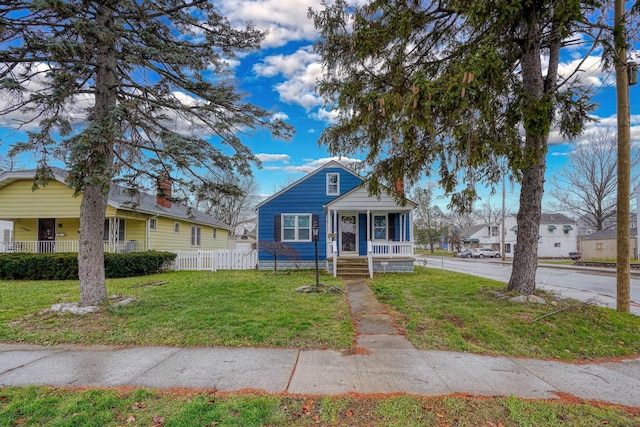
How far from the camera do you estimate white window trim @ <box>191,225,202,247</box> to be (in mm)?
21516

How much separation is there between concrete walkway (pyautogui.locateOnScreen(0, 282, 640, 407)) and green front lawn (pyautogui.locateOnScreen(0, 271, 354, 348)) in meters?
0.38

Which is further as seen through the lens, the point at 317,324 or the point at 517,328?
the point at 317,324

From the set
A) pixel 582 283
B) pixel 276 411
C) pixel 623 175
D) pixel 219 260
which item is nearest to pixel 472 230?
pixel 582 283

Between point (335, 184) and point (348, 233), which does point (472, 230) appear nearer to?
point (348, 233)

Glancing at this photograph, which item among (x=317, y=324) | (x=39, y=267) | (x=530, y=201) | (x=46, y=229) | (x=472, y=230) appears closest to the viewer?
(x=317, y=324)

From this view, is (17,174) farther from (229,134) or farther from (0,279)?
(229,134)

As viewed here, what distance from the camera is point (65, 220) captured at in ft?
53.6

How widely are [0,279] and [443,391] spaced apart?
16.2 m

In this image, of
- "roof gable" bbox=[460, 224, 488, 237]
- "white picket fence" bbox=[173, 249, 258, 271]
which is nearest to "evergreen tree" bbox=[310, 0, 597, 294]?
"white picket fence" bbox=[173, 249, 258, 271]

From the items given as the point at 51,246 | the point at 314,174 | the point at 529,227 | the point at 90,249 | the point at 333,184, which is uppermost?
the point at 314,174

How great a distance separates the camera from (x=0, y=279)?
488 inches

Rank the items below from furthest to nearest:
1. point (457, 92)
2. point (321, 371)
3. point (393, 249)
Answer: point (393, 249) < point (457, 92) < point (321, 371)

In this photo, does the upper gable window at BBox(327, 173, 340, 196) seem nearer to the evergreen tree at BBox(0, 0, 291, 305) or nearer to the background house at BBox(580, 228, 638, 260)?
the evergreen tree at BBox(0, 0, 291, 305)

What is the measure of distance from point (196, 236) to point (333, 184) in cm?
1144
